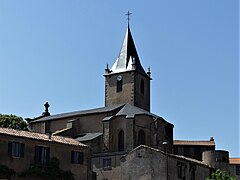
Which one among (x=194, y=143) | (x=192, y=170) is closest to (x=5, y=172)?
(x=192, y=170)

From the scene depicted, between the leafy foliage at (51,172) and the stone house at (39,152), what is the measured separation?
0.97 ft

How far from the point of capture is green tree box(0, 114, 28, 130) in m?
77.5

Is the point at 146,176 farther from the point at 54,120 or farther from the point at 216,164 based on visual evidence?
the point at 54,120

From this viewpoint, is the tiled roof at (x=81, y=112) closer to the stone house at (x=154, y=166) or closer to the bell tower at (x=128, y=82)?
the bell tower at (x=128, y=82)

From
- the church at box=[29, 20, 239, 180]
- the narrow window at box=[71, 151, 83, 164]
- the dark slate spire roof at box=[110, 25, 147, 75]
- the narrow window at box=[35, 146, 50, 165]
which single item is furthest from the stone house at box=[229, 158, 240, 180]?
the narrow window at box=[35, 146, 50, 165]

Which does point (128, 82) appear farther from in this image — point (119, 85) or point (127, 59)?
point (127, 59)

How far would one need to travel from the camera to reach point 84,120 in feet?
255

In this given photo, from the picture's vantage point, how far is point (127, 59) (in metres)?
92.7

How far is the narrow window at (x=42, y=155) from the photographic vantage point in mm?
50344

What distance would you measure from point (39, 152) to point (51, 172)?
2.09 meters

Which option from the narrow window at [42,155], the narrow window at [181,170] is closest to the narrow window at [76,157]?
the narrow window at [42,155]

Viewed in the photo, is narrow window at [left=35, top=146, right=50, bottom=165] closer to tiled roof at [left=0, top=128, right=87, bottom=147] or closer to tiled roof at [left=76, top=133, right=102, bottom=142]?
tiled roof at [left=0, top=128, right=87, bottom=147]

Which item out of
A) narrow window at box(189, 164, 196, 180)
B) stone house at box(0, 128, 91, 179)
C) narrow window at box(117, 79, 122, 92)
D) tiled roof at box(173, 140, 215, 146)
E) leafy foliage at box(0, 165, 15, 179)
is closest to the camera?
leafy foliage at box(0, 165, 15, 179)

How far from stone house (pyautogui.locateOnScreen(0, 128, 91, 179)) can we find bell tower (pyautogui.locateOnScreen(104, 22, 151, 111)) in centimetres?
3394
